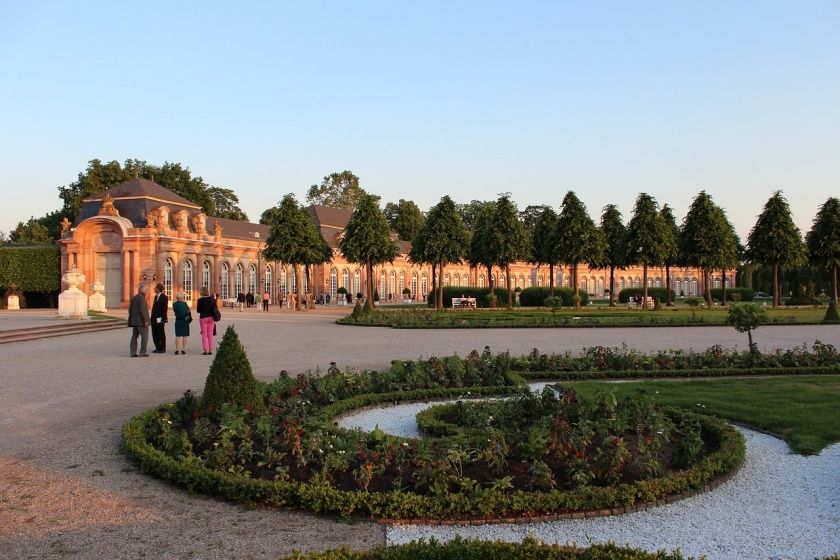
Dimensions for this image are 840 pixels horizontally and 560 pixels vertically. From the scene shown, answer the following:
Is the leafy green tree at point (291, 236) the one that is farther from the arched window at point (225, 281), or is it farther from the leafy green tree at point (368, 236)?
the arched window at point (225, 281)

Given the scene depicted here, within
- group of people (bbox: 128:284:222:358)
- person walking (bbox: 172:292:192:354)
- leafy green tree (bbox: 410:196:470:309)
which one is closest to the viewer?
group of people (bbox: 128:284:222:358)

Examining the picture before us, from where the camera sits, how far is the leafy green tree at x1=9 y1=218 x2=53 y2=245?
67.6 m

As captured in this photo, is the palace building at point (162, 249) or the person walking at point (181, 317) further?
the palace building at point (162, 249)

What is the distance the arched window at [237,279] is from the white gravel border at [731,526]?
50.9 metres

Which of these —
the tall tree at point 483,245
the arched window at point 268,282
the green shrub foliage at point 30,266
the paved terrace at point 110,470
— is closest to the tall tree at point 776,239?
the tall tree at point 483,245

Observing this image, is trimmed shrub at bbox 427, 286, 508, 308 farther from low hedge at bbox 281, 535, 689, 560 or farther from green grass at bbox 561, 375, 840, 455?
low hedge at bbox 281, 535, 689, 560

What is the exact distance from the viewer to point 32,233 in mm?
68875

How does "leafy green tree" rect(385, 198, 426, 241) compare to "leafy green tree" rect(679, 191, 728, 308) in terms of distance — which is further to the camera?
"leafy green tree" rect(385, 198, 426, 241)

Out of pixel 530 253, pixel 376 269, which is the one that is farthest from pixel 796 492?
pixel 376 269

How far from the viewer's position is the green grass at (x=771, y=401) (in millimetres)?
7676

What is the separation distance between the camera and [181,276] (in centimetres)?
4769

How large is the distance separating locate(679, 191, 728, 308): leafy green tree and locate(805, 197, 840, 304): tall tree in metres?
7.47

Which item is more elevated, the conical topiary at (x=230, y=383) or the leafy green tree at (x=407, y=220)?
the leafy green tree at (x=407, y=220)

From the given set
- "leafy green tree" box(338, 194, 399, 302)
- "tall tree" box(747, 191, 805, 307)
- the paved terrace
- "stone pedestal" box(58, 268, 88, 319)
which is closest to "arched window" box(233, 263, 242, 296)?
"leafy green tree" box(338, 194, 399, 302)
